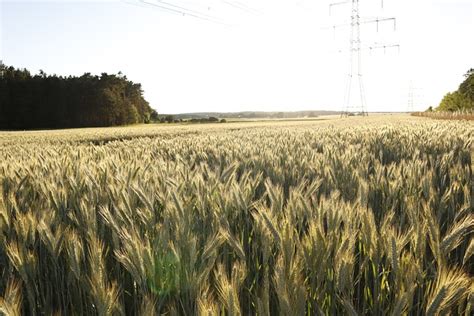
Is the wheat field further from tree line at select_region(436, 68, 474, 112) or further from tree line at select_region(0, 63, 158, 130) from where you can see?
tree line at select_region(436, 68, 474, 112)

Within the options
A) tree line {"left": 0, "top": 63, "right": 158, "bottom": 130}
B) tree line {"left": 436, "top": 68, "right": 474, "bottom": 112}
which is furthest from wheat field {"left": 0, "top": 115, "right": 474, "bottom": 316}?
tree line {"left": 436, "top": 68, "right": 474, "bottom": 112}

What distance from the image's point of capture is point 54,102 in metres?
59.2

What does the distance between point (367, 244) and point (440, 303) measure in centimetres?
37

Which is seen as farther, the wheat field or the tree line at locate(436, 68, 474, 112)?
the tree line at locate(436, 68, 474, 112)

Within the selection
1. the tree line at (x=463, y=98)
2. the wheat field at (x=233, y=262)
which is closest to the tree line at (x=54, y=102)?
the tree line at (x=463, y=98)

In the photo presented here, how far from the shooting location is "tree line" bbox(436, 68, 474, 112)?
210 feet

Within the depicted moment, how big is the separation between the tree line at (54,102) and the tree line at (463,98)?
53615 mm

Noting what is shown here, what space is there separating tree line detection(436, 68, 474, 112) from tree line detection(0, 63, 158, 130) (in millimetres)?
53615

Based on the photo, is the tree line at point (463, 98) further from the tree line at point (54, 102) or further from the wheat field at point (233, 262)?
the wheat field at point (233, 262)

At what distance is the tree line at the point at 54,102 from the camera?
5744 cm

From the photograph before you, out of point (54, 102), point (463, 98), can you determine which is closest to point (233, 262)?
point (54, 102)

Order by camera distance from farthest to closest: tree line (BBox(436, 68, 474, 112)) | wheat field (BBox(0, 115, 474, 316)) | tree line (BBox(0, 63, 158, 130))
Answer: tree line (BBox(436, 68, 474, 112))
tree line (BBox(0, 63, 158, 130))
wheat field (BBox(0, 115, 474, 316))

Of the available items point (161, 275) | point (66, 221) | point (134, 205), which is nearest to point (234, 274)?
point (161, 275)

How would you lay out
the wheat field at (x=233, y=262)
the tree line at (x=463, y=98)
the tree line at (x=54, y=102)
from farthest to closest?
the tree line at (x=463, y=98) < the tree line at (x=54, y=102) < the wheat field at (x=233, y=262)
